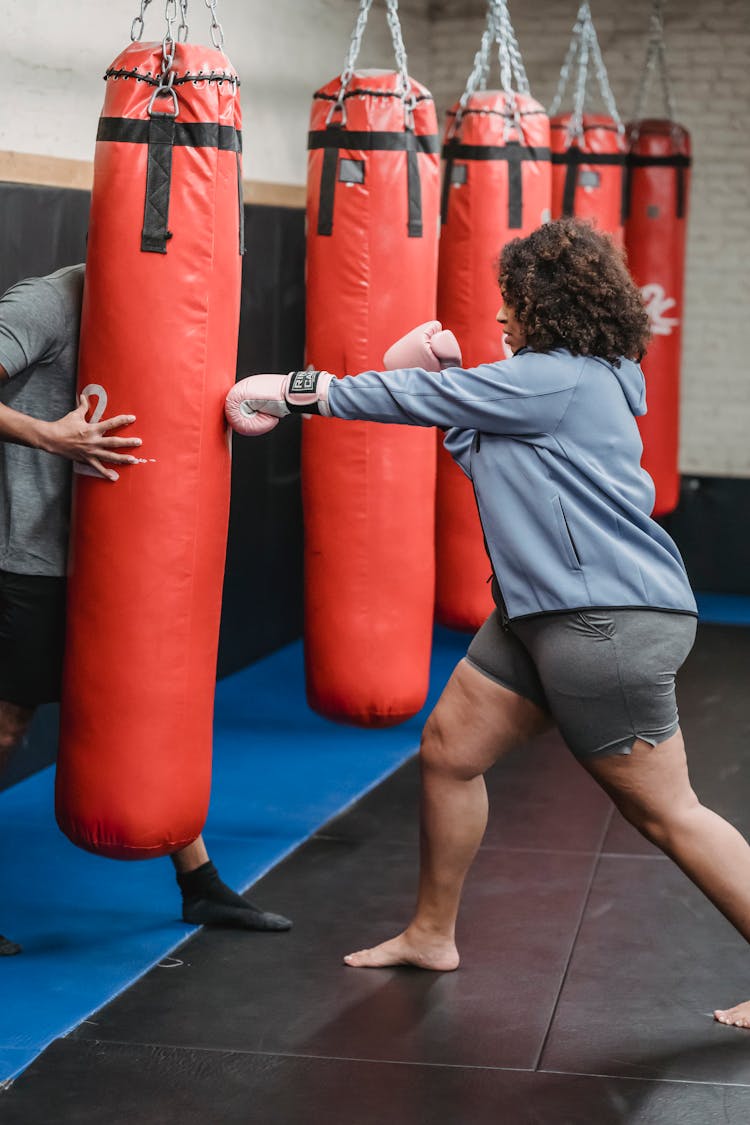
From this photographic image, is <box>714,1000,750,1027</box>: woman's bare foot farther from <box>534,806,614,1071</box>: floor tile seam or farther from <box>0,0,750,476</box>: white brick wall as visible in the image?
<box>0,0,750,476</box>: white brick wall

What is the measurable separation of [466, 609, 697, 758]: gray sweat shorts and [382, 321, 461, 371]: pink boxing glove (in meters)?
0.53

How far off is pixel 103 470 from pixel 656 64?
517 cm

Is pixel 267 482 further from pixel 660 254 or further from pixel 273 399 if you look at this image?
pixel 273 399

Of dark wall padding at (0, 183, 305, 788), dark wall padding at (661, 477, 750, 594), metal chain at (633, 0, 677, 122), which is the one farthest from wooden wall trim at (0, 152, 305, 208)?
dark wall padding at (661, 477, 750, 594)

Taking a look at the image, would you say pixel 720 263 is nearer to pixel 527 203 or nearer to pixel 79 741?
pixel 527 203

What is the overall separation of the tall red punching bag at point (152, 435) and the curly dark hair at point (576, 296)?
0.52 meters

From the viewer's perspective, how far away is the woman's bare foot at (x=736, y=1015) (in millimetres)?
2404

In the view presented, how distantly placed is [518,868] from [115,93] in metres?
1.81

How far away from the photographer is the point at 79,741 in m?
2.50

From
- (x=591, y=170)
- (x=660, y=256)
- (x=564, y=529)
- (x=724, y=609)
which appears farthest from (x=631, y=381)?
(x=724, y=609)

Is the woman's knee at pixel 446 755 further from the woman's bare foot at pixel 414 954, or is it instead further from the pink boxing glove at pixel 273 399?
the pink boxing glove at pixel 273 399

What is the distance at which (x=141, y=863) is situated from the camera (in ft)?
10.5

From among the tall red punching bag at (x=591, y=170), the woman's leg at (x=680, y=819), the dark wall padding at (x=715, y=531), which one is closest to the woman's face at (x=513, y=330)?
the woman's leg at (x=680, y=819)

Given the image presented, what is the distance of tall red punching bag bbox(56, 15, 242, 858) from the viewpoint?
2393mm
